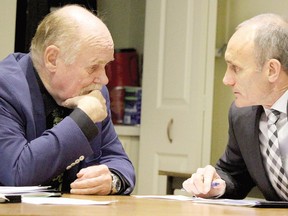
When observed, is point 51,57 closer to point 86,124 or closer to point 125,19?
point 86,124

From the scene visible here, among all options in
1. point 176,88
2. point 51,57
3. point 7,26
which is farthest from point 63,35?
point 176,88

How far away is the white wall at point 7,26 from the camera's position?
3.88 meters

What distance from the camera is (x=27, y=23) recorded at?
14.7 ft

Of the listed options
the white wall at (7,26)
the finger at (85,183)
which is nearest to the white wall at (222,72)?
the white wall at (7,26)

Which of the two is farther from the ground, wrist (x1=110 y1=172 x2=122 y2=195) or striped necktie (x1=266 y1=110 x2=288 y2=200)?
striped necktie (x1=266 y1=110 x2=288 y2=200)

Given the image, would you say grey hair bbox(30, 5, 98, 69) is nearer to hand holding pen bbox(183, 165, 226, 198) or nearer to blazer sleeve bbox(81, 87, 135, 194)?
blazer sleeve bbox(81, 87, 135, 194)

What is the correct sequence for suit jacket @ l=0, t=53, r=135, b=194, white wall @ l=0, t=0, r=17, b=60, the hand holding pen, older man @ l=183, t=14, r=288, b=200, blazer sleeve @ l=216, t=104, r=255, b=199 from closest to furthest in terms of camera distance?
1. suit jacket @ l=0, t=53, r=135, b=194
2. the hand holding pen
3. older man @ l=183, t=14, r=288, b=200
4. blazer sleeve @ l=216, t=104, r=255, b=199
5. white wall @ l=0, t=0, r=17, b=60

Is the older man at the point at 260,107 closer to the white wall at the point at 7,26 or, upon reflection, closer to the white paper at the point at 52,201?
the white paper at the point at 52,201

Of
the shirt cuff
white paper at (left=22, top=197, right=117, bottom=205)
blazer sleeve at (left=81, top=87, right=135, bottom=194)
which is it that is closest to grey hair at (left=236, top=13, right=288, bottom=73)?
blazer sleeve at (left=81, top=87, right=135, bottom=194)

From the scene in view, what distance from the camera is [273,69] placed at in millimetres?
2232

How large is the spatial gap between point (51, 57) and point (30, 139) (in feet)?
0.92

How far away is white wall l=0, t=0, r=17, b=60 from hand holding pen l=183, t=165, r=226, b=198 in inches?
82.2

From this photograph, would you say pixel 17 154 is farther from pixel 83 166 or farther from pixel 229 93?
pixel 229 93

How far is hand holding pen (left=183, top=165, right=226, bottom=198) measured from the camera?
203 centimetres
